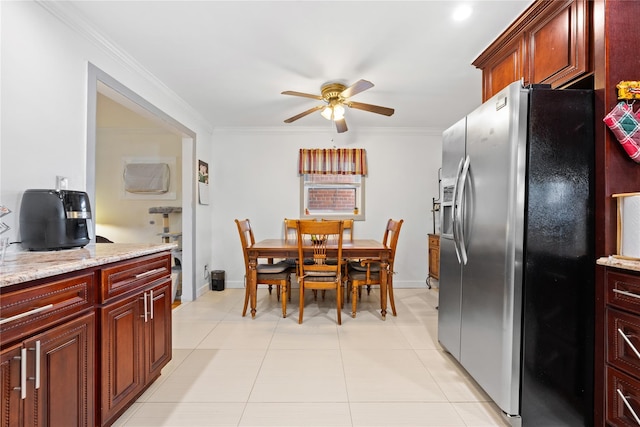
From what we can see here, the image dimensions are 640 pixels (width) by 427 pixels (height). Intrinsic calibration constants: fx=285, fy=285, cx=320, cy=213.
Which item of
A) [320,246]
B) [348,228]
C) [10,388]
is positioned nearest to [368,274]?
[320,246]

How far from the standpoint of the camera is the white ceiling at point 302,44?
183cm

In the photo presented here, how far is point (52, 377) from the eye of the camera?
103cm

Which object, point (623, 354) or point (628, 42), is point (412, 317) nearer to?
point (623, 354)

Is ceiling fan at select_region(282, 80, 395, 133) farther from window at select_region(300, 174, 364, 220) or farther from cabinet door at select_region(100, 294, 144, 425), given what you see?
cabinet door at select_region(100, 294, 144, 425)

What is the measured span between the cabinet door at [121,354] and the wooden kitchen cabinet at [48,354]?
0.21 feet

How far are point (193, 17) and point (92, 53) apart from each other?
816 mm

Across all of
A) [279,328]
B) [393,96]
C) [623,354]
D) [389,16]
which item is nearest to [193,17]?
[389,16]

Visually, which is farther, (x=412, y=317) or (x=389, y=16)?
(x=412, y=317)

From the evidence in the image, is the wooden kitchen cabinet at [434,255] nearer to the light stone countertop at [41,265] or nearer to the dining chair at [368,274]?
the dining chair at [368,274]

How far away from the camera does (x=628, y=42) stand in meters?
1.34

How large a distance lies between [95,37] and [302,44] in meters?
1.47

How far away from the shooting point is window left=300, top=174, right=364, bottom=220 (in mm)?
4391

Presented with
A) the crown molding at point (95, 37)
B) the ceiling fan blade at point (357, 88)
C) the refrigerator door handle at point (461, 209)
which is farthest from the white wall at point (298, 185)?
the refrigerator door handle at point (461, 209)

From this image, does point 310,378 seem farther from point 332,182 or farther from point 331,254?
point 332,182
